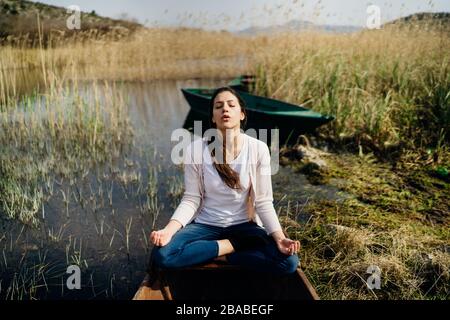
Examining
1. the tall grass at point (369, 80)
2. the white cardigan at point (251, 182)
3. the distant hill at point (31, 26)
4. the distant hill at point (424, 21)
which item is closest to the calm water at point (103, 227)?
the white cardigan at point (251, 182)

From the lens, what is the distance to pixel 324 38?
316 inches

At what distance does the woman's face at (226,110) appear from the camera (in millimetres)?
2443

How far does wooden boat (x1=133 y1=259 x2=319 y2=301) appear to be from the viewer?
2387 millimetres

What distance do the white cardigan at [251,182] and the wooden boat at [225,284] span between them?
0.31m

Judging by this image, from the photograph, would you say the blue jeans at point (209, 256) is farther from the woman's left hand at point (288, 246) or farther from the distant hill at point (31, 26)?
the distant hill at point (31, 26)

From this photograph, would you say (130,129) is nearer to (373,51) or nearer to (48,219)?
(48,219)

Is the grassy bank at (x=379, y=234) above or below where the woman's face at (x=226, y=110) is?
below

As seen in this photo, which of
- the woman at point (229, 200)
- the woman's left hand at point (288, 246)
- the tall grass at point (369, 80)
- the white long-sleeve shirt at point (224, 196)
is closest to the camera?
the woman's left hand at point (288, 246)

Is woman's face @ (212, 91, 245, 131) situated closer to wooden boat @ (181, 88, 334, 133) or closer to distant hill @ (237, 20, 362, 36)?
wooden boat @ (181, 88, 334, 133)

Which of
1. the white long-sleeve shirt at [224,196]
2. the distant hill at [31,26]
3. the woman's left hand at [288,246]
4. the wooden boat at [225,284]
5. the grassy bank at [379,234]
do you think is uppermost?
the distant hill at [31,26]

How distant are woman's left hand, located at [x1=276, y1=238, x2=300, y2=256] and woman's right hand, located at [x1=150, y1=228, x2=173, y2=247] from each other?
0.65 meters
